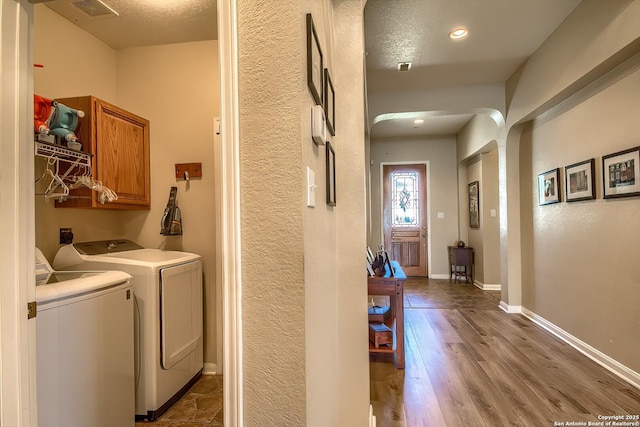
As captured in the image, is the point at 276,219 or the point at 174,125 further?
the point at 174,125

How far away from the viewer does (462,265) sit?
5.84 m

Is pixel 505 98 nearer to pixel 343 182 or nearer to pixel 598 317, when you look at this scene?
pixel 598 317

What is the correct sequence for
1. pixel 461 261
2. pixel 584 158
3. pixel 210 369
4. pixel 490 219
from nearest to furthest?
pixel 210 369 < pixel 584 158 < pixel 490 219 < pixel 461 261

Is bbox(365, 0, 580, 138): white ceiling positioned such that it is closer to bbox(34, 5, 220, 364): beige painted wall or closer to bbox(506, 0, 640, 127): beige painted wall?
bbox(506, 0, 640, 127): beige painted wall

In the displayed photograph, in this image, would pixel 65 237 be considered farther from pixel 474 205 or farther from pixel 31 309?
pixel 474 205

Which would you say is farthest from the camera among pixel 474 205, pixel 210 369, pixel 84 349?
pixel 474 205

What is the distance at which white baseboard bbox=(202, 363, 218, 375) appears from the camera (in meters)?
2.50

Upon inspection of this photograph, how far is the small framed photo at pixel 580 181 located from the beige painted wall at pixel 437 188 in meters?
3.38

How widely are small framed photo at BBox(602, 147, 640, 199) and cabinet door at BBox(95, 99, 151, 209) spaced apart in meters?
3.56

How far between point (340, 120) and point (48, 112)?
1558 millimetres

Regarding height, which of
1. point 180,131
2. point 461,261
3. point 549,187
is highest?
point 180,131

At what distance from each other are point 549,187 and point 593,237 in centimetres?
78

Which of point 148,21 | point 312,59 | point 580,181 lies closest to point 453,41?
point 580,181

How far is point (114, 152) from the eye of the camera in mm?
2182
